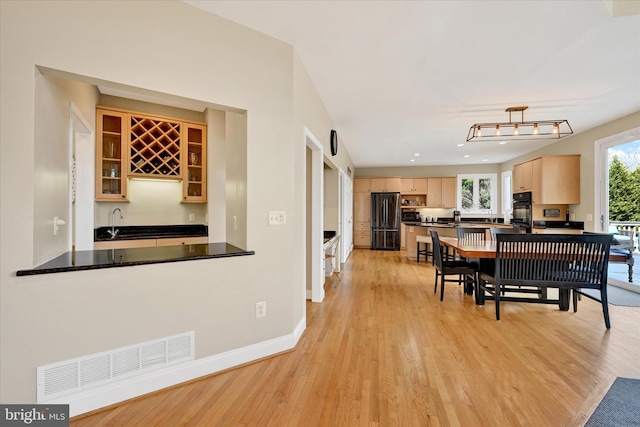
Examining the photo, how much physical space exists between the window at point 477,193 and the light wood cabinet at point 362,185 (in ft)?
9.37

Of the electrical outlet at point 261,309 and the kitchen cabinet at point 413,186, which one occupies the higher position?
the kitchen cabinet at point 413,186

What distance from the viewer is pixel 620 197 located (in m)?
4.42

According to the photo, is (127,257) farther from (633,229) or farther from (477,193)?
(477,193)

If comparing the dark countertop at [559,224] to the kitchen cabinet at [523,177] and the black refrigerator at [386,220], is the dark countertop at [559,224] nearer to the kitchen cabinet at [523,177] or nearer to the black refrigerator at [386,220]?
the kitchen cabinet at [523,177]

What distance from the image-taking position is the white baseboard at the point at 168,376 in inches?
63.1

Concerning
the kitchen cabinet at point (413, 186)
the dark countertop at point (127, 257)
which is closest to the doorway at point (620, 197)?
the kitchen cabinet at point (413, 186)

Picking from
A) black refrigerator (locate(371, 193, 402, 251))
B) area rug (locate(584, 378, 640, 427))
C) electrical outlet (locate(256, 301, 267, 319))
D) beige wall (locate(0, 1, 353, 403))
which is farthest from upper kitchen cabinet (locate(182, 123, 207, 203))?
black refrigerator (locate(371, 193, 402, 251))

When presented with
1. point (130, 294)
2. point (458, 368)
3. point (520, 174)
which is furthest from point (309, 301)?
point (520, 174)

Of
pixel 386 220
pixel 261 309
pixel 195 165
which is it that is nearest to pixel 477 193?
pixel 386 220

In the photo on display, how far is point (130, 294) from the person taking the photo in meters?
1.75

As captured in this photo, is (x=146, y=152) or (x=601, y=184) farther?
(x=601, y=184)

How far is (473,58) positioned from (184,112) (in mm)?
3709

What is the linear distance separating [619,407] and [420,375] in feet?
3.76

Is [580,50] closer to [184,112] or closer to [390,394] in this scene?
[390,394]
